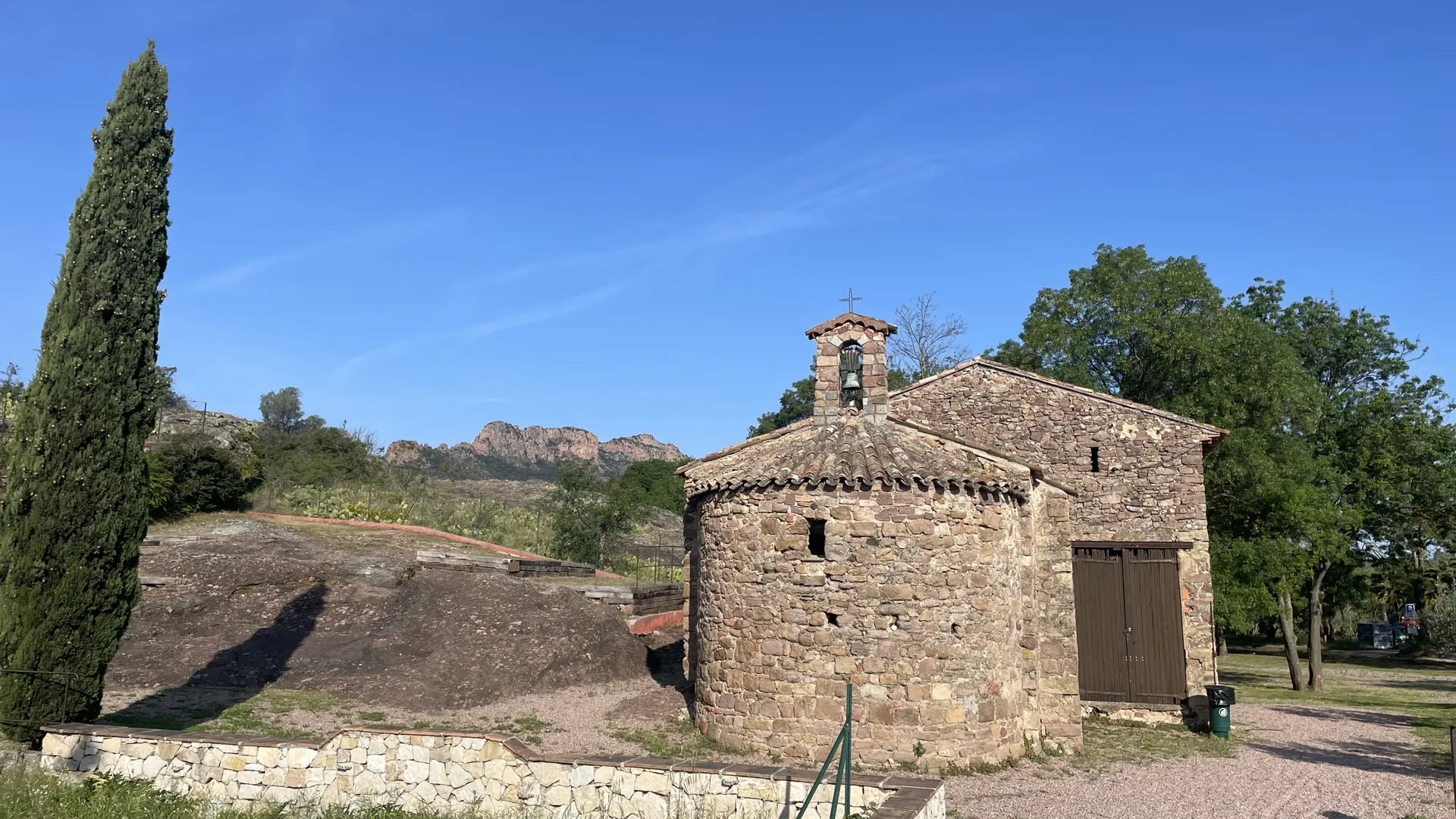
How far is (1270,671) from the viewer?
30922 millimetres

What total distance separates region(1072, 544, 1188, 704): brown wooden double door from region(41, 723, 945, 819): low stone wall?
985cm

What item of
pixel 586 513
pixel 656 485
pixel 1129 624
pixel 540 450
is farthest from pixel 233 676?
pixel 540 450

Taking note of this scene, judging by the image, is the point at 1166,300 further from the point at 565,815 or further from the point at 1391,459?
the point at 565,815

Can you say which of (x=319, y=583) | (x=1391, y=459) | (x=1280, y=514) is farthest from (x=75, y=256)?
(x=1391, y=459)

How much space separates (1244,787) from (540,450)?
117720 millimetres

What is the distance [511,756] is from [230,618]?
40.5 feet

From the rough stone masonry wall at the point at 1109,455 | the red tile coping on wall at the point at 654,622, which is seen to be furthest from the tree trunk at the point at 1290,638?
the red tile coping on wall at the point at 654,622

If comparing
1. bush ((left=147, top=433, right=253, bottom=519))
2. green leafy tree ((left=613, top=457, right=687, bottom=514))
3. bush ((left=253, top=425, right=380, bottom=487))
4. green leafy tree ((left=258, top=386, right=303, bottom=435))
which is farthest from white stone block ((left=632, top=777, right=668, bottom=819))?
green leafy tree ((left=258, top=386, right=303, bottom=435))

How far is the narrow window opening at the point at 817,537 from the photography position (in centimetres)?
1308

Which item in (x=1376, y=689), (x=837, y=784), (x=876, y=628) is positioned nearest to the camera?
(x=837, y=784)

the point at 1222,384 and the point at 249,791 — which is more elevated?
the point at 1222,384

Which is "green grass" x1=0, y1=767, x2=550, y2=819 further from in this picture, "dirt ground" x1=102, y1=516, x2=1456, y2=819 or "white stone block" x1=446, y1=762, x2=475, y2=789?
"dirt ground" x1=102, y1=516, x2=1456, y2=819

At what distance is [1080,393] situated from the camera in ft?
59.0

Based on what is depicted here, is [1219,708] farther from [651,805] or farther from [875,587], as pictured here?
[651,805]
